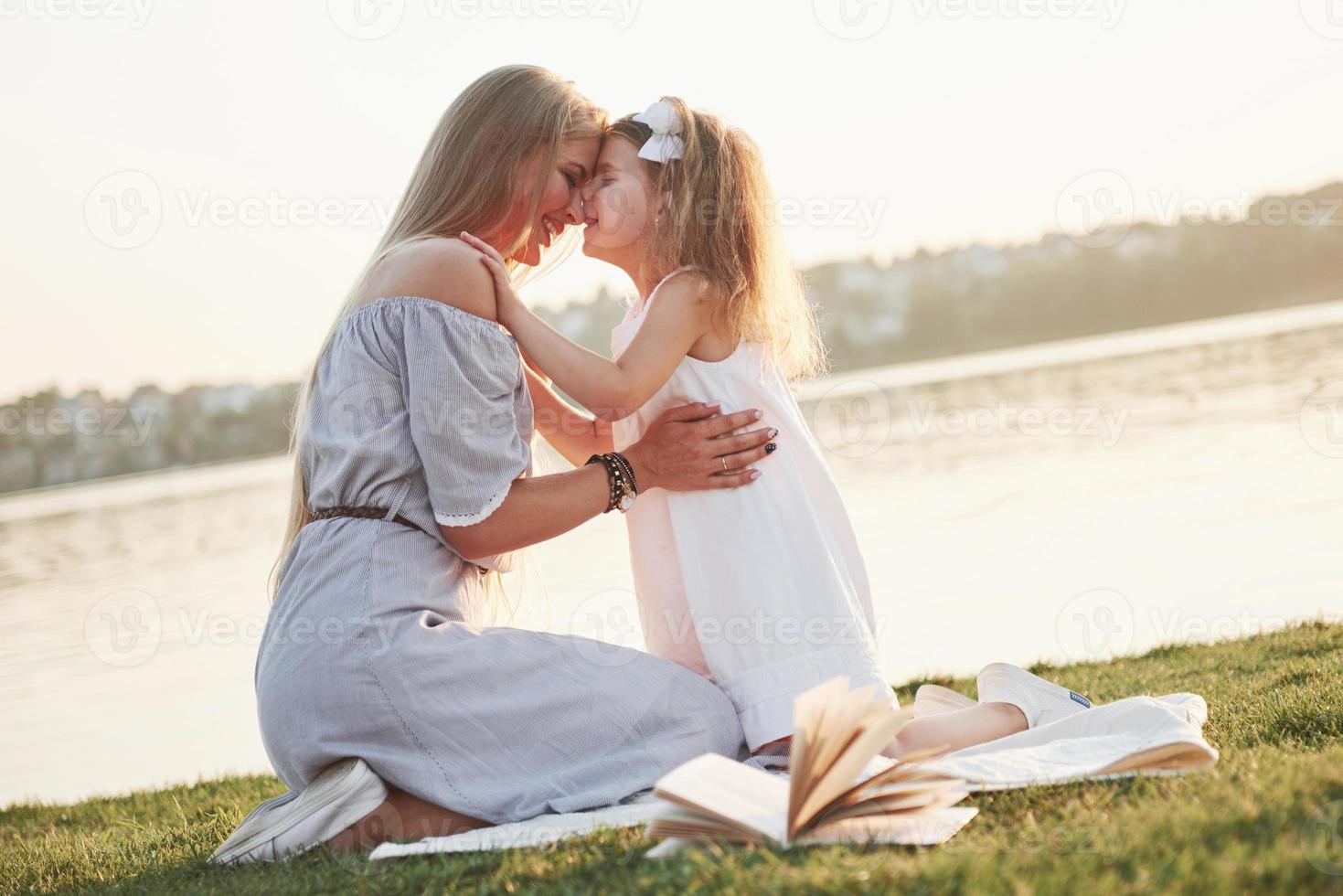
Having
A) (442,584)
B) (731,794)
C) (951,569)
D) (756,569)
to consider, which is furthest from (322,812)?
(951,569)

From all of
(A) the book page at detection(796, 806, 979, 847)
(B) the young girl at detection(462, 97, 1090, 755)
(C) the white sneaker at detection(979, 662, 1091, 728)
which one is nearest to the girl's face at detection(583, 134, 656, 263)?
(B) the young girl at detection(462, 97, 1090, 755)

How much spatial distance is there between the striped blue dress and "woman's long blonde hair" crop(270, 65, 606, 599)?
0.74 ft

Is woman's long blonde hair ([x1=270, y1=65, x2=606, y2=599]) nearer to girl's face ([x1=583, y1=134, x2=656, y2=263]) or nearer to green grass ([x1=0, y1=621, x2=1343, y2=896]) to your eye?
girl's face ([x1=583, y1=134, x2=656, y2=263])

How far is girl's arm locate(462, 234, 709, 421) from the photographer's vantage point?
3.07 meters

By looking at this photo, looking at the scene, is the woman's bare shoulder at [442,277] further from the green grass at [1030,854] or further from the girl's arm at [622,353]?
the green grass at [1030,854]

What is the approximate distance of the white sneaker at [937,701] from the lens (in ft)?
10.7

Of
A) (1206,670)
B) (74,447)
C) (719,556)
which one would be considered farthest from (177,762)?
(74,447)

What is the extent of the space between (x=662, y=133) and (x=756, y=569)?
46.8 inches

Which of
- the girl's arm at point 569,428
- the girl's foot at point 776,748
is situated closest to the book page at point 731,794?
the girl's foot at point 776,748

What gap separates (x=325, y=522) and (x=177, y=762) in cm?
313

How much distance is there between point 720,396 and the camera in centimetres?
326

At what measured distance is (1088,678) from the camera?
4469 mm

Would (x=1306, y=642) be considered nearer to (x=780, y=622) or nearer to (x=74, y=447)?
(x=780, y=622)

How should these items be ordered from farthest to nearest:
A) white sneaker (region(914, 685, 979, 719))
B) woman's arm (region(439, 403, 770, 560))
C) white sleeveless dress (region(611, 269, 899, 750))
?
white sneaker (region(914, 685, 979, 719)) → white sleeveless dress (region(611, 269, 899, 750)) → woman's arm (region(439, 403, 770, 560))
